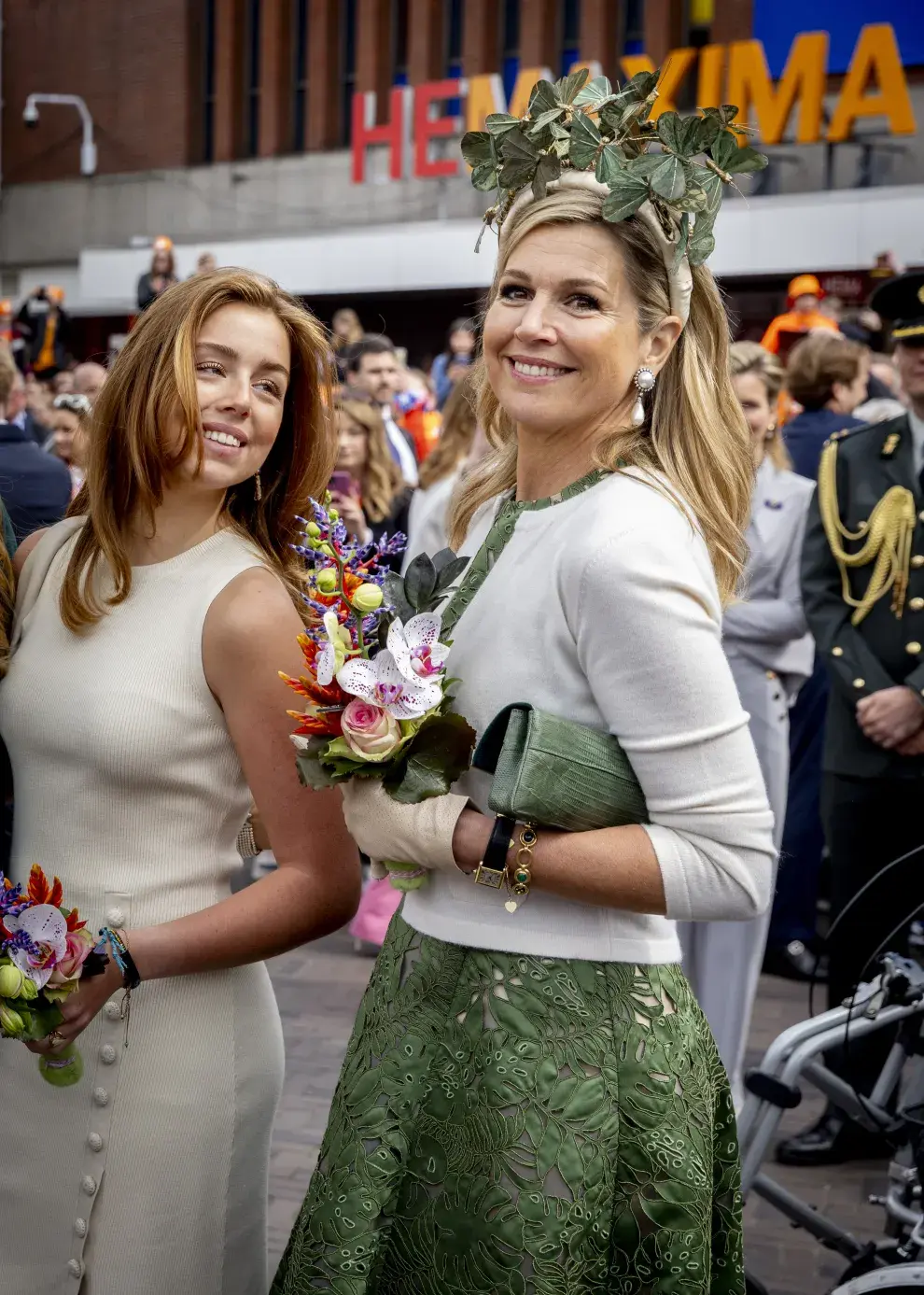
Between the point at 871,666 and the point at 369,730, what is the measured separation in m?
2.99

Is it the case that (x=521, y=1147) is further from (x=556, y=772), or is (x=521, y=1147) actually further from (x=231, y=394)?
(x=231, y=394)

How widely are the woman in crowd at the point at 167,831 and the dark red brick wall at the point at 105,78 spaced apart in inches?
1109

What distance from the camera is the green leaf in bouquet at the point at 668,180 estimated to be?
6.55 feet

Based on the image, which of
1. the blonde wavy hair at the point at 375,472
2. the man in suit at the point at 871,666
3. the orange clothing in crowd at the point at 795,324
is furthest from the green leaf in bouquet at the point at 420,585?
the orange clothing in crowd at the point at 795,324

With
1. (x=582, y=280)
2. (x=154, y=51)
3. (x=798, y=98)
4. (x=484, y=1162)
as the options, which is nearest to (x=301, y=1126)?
(x=484, y=1162)

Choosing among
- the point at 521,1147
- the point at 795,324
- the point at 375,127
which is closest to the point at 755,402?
the point at 521,1147

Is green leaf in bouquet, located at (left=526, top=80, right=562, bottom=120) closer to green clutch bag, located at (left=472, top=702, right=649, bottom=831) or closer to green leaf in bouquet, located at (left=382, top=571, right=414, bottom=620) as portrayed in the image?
green leaf in bouquet, located at (left=382, top=571, right=414, bottom=620)

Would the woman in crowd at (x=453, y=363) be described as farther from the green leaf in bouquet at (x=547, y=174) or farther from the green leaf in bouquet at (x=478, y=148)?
the green leaf in bouquet at (x=547, y=174)

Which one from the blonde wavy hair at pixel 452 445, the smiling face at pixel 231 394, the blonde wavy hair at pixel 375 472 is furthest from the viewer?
the blonde wavy hair at pixel 375 472

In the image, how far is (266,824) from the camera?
2172 millimetres

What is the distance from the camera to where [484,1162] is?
1.92 m

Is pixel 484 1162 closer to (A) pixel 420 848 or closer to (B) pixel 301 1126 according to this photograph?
(A) pixel 420 848

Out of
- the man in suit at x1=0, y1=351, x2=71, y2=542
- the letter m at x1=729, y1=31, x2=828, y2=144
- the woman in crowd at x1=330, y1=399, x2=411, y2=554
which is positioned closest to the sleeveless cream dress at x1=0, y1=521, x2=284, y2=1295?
the man in suit at x1=0, y1=351, x2=71, y2=542

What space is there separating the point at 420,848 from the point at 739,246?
58.3 ft
